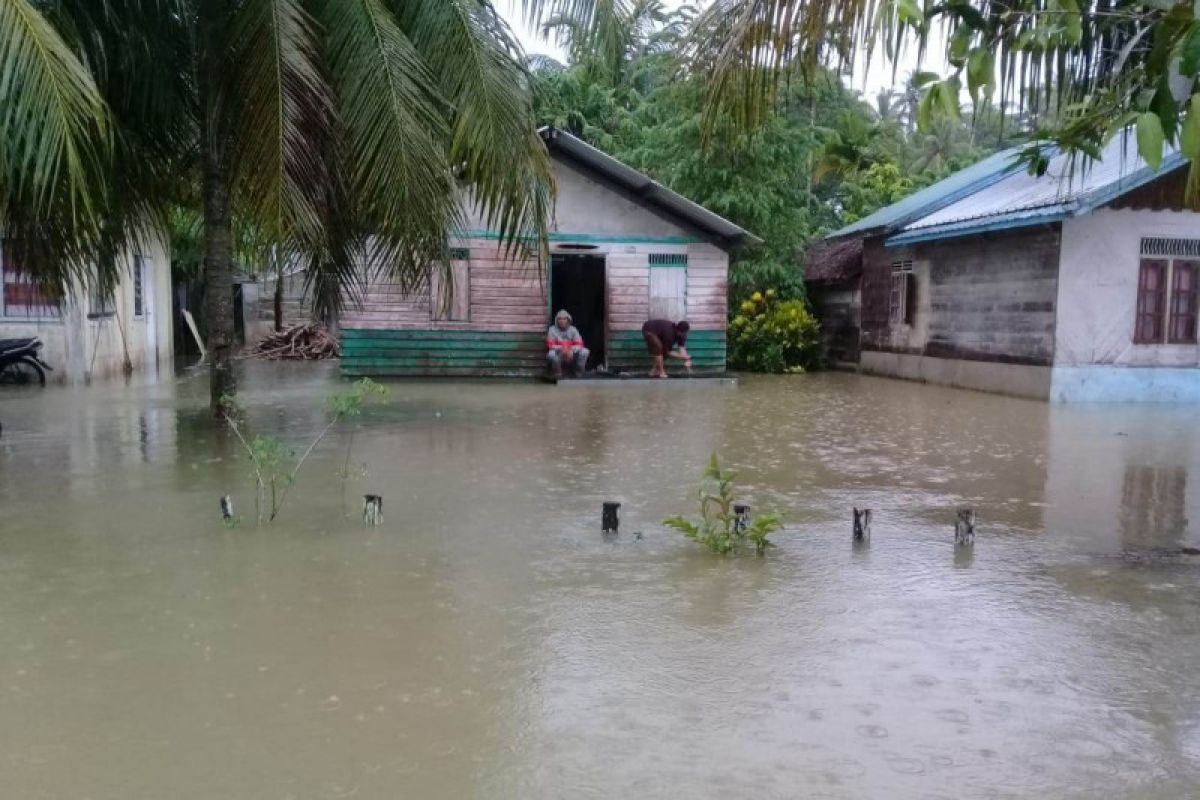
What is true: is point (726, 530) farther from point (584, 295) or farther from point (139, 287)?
point (584, 295)

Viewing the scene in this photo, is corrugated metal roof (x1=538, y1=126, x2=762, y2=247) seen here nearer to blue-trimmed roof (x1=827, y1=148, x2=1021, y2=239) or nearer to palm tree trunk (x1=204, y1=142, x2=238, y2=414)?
blue-trimmed roof (x1=827, y1=148, x2=1021, y2=239)

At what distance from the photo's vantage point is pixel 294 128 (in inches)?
282

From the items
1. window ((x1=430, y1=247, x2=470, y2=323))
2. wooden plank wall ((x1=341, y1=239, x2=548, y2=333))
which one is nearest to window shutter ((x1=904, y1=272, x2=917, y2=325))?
wooden plank wall ((x1=341, y1=239, x2=548, y2=333))

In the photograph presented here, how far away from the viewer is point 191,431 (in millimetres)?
9352

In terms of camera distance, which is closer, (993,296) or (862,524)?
(862,524)

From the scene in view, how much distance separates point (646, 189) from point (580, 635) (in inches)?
490

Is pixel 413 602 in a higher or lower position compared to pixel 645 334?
lower

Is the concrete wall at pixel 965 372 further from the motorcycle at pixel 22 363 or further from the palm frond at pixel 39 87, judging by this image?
the motorcycle at pixel 22 363

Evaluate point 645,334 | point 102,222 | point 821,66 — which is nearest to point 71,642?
point 821,66

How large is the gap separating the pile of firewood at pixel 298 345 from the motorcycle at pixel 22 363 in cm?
811

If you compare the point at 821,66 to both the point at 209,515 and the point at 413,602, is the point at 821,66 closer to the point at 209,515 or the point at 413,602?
the point at 413,602

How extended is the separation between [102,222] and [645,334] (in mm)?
8931

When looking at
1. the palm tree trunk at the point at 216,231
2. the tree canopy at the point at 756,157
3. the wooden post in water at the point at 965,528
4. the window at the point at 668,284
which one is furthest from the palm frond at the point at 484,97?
the window at the point at 668,284

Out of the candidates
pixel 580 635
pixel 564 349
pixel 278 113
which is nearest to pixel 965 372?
pixel 564 349
